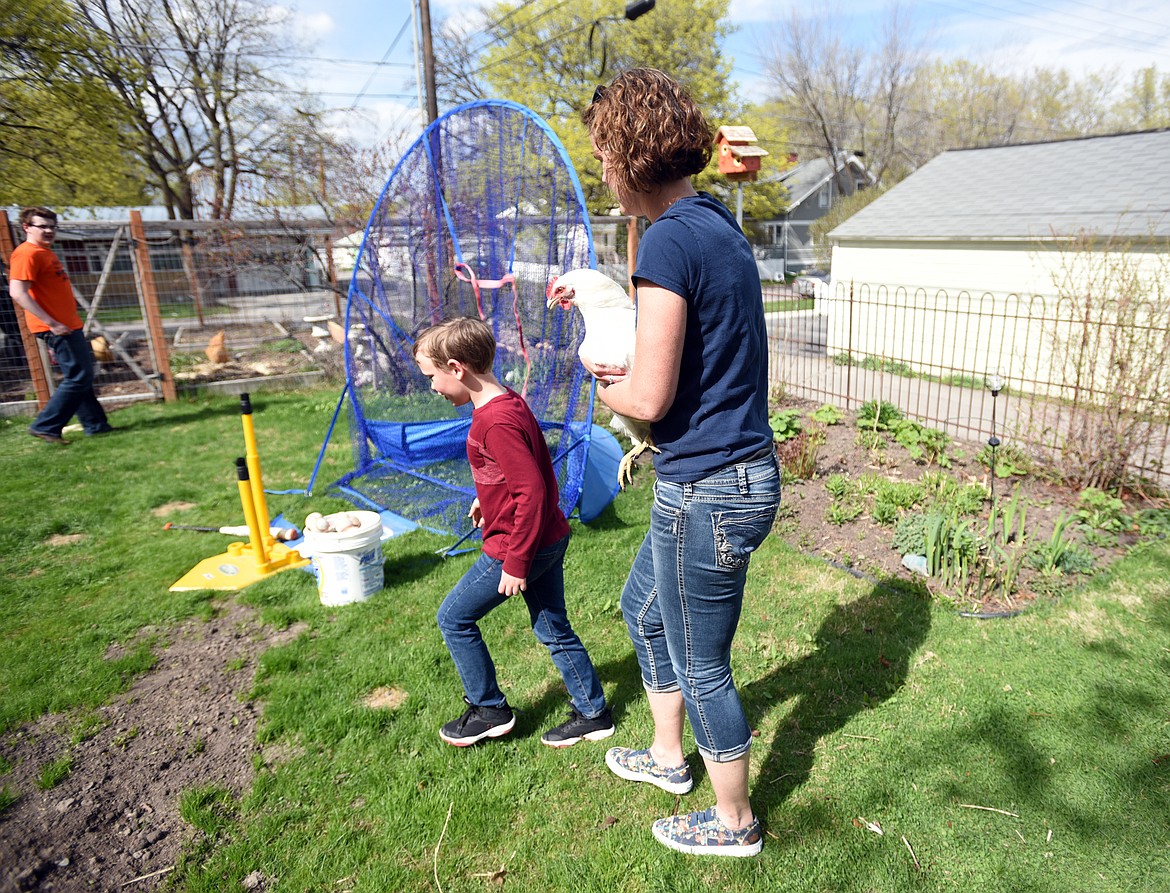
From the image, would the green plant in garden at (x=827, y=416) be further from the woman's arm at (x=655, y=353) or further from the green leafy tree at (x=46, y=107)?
the green leafy tree at (x=46, y=107)

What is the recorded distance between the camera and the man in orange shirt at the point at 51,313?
20.6ft

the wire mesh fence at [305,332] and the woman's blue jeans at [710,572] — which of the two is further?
the wire mesh fence at [305,332]

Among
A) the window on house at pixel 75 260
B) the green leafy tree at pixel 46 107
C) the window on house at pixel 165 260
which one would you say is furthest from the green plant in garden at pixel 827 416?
the green leafy tree at pixel 46 107

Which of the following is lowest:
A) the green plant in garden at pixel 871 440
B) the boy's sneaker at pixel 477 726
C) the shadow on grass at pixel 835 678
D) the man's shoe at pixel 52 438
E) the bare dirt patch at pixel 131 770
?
the shadow on grass at pixel 835 678

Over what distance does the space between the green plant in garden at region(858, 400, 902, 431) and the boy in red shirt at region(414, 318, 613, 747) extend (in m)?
3.89

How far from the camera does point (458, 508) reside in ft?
15.3

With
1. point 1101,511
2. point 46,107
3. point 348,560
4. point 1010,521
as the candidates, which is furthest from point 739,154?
point 46,107

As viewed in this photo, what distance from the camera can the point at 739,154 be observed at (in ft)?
23.4

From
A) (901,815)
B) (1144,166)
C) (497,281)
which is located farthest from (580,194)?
(1144,166)

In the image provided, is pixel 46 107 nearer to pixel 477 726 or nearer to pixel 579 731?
pixel 477 726

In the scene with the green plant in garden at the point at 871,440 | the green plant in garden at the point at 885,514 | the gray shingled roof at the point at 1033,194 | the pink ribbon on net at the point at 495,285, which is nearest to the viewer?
the green plant in garden at the point at 885,514

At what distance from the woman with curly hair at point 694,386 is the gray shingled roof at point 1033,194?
30.7 ft

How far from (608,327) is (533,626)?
3.59 feet

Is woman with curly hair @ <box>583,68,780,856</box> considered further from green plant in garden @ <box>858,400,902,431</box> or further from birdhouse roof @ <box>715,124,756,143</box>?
birdhouse roof @ <box>715,124,756,143</box>
